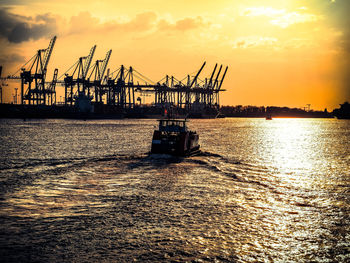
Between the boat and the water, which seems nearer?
the water

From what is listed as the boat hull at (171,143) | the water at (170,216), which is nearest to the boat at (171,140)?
the boat hull at (171,143)

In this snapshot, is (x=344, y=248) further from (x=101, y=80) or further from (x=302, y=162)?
(x=101, y=80)

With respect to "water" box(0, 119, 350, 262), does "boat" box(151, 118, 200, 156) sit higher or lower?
higher

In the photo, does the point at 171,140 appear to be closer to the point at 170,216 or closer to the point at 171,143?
the point at 171,143

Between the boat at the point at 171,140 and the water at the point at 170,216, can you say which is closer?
the water at the point at 170,216

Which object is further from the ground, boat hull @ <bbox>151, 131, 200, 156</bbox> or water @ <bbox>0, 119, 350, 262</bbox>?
boat hull @ <bbox>151, 131, 200, 156</bbox>

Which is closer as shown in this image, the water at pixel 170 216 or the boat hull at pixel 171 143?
the water at pixel 170 216

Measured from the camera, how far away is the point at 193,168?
2941 centimetres

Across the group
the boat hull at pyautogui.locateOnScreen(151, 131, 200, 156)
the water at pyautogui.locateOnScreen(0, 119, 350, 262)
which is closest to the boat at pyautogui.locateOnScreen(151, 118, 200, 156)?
the boat hull at pyautogui.locateOnScreen(151, 131, 200, 156)

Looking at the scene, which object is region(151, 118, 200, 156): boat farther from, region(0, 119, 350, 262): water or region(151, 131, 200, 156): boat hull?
region(0, 119, 350, 262): water

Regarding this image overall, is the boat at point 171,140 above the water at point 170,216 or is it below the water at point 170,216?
above

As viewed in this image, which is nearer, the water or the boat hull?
the water

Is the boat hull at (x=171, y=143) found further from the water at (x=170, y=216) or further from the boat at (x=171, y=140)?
the water at (x=170, y=216)

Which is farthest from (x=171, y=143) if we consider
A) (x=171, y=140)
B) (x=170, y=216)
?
(x=170, y=216)
